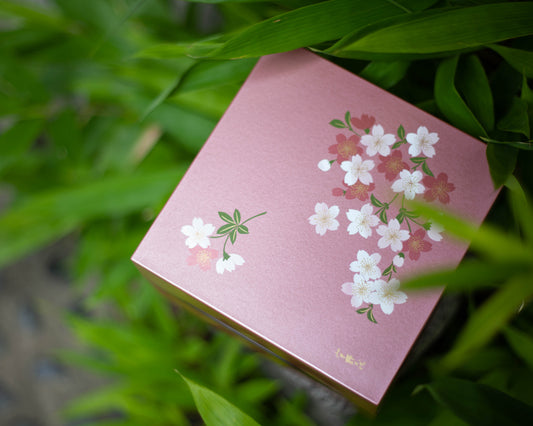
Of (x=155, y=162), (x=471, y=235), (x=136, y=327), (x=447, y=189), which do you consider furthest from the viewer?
(x=136, y=327)

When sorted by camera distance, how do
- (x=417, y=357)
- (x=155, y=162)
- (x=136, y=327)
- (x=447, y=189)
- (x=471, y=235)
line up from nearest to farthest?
(x=471, y=235), (x=447, y=189), (x=417, y=357), (x=155, y=162), (x=136, y=327)

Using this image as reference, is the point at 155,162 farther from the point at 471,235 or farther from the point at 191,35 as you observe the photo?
the point at 471,235

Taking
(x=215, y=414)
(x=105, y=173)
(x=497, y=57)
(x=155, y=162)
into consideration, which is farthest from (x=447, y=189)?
(x=105, y=173)

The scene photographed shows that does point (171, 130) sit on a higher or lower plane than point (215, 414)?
higher

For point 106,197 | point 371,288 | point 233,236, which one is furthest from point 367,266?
point 106,197

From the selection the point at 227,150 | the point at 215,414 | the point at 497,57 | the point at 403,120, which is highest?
the point at 497,57

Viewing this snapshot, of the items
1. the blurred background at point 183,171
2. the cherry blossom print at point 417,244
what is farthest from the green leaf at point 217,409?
the cherry blossom print at point 417,244

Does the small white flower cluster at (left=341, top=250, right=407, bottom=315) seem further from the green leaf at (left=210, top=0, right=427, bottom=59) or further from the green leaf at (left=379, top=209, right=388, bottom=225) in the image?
the green leaf at (left=210, top=0, right=427, bottom=59)
